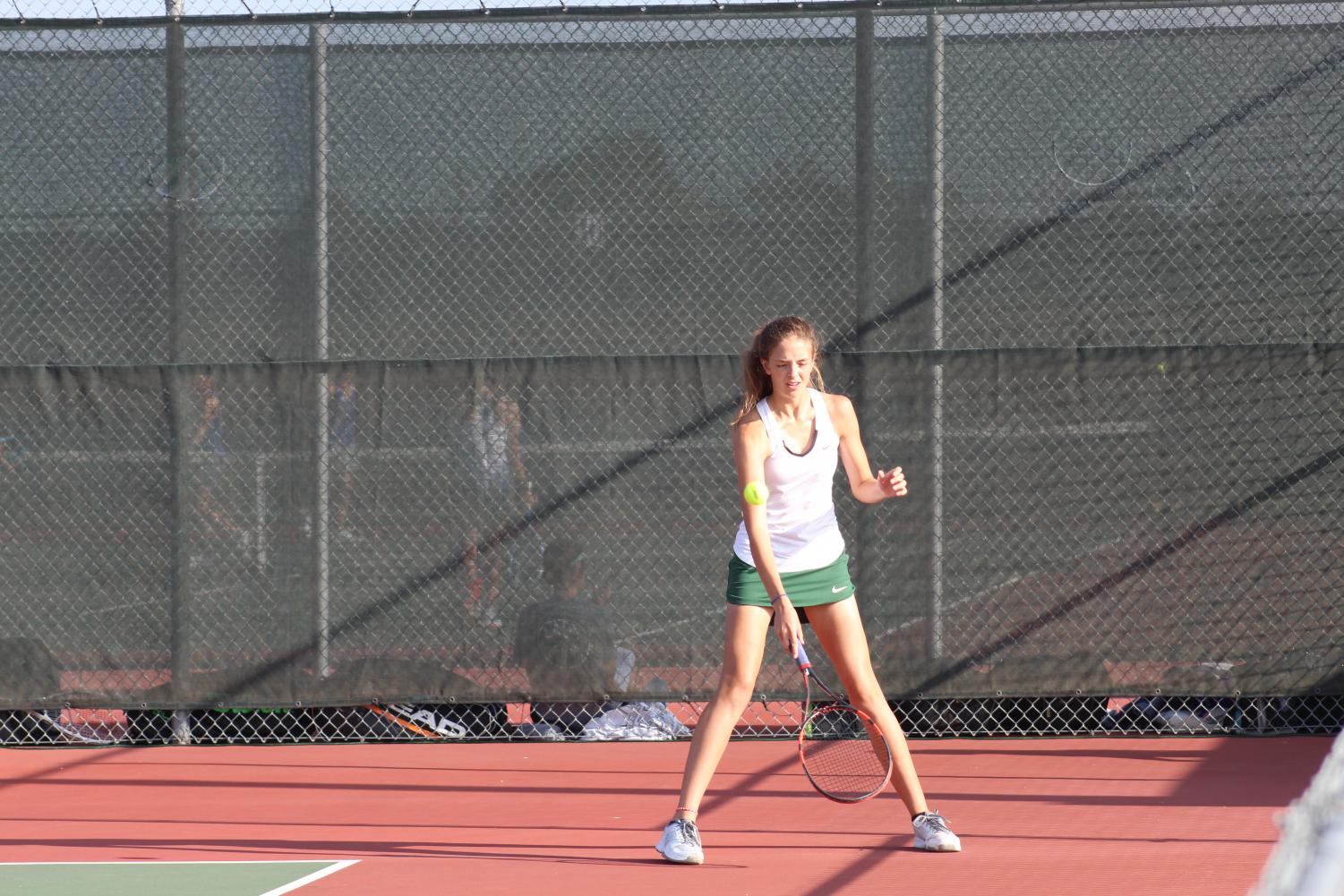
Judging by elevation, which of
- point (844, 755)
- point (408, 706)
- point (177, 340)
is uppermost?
point (177, 340)

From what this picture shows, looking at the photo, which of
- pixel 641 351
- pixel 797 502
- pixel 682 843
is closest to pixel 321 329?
pixel 641 351

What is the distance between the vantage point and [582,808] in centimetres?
523

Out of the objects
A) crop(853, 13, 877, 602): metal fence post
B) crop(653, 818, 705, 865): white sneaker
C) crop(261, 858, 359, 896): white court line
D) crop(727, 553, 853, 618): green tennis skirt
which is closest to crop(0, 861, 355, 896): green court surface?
crop(261, 858, 359, 896): white court line

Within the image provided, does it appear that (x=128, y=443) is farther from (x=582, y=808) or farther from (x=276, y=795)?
(x=582, y=808)

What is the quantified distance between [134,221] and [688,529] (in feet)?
8.51

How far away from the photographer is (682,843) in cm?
424

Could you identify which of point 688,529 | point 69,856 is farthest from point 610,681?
point 69,856

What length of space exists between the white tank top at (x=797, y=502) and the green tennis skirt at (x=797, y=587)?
2cm

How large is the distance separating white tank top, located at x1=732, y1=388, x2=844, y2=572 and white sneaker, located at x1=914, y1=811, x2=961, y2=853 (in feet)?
2.62

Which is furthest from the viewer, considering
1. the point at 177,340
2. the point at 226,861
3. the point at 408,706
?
the point at 408,706

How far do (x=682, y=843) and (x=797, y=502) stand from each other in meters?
1.01

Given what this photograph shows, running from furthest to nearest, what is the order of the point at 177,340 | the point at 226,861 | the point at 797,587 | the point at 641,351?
1. the point at 177,340
2. the point at 641,351
3. the point at 226,861
4. the point at 797,587

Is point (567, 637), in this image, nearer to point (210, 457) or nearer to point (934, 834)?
point (210, 457)

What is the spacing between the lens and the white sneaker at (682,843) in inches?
167
